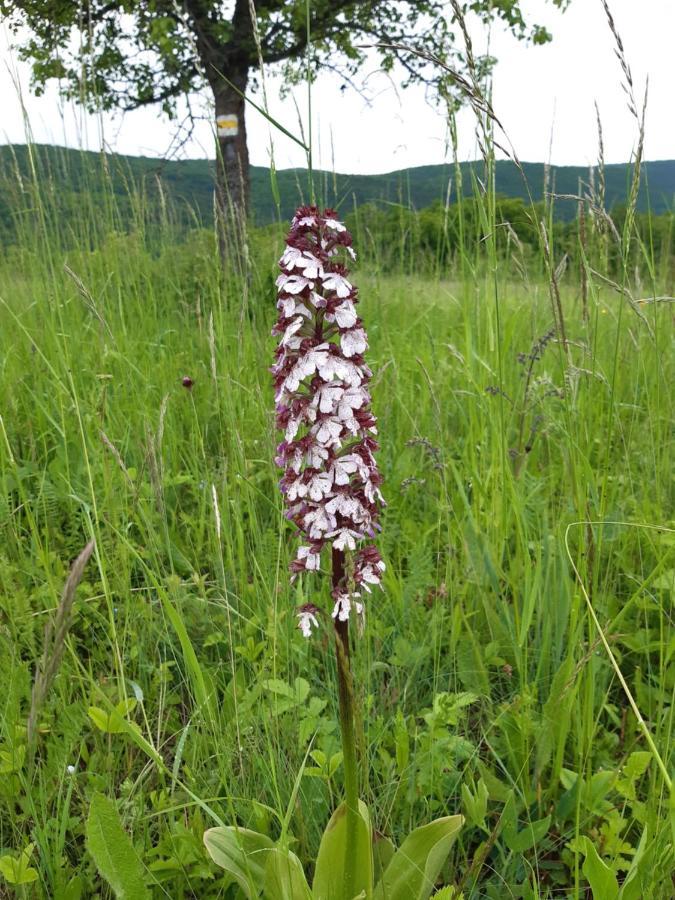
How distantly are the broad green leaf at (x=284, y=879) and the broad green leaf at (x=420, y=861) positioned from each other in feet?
0.47

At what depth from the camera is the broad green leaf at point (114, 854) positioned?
123cm

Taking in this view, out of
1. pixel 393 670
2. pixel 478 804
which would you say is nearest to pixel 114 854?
pixel 478 804

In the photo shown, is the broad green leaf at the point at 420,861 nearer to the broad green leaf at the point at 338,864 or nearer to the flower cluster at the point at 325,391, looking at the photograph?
the broad green leaf at the point at 338,864

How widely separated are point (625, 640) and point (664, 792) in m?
0.54

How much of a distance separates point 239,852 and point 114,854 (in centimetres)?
22

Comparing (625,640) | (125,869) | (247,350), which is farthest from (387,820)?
(247,350)

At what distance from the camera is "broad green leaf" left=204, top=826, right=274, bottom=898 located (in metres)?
1.25

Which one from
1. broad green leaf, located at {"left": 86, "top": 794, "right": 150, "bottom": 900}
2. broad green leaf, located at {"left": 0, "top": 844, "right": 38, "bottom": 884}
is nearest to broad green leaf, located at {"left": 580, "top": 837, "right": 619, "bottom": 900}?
broad green leaf, located at {"left": 86, "top": 794, "right": 150, "bottom": 900}

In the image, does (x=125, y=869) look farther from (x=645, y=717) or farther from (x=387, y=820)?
(x=645, y=717)

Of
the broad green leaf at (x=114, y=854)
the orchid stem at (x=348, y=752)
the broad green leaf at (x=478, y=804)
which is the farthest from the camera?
the broad green leaf at (x=478, y=804)

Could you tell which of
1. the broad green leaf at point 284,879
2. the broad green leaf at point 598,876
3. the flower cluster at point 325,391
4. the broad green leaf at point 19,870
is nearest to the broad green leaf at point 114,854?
the broad green leaf at point 19,870

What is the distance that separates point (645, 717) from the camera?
70.4 inches

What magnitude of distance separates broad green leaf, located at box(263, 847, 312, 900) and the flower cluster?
1.42 feet

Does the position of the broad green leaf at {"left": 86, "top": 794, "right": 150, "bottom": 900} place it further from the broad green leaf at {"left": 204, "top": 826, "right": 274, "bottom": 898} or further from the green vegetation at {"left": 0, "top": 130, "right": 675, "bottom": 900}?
the broad green leaf at {"left": 204, "top": 826, "right": 274, "bottom": 898}
